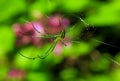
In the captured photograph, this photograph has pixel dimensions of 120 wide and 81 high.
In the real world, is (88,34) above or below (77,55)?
above

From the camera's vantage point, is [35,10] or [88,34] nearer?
[88,34]

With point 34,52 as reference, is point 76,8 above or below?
above

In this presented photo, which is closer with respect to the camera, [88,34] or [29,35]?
[88,34]

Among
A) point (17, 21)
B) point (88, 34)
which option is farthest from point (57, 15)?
point (88, 34)

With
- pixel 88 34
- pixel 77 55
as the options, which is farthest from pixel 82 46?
pixel 88 34

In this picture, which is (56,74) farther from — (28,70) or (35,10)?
(35,10)

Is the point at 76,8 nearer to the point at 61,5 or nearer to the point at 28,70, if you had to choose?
the point at 61,5
